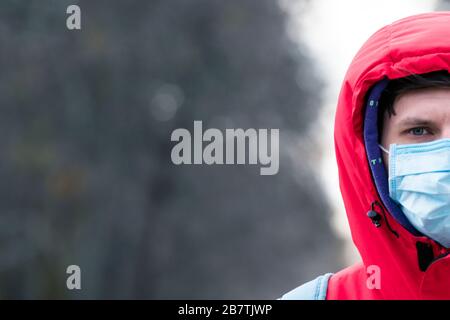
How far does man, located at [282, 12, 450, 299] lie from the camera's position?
344cm

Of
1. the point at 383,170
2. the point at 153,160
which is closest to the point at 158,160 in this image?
the point at 153,160

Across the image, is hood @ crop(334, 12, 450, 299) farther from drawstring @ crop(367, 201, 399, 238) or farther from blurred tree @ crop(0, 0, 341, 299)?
blurred tree @ crop(0, 0, 341, 299)

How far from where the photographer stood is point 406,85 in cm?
353

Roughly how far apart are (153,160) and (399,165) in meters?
17.8

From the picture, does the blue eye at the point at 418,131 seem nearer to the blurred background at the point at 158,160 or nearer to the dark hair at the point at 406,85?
the dark hair at the point at 406,85

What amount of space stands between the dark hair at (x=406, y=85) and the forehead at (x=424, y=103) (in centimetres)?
1

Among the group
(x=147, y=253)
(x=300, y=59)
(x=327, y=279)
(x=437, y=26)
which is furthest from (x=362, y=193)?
(x=147, y=253)

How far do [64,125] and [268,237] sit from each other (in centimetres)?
400

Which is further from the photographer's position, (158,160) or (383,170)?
(158,160)

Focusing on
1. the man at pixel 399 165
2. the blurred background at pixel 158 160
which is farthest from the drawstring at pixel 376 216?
the blurred background at pixel 158 160

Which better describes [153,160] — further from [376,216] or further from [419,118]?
[419,118]

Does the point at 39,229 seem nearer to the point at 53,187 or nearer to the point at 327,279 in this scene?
the point at 53,187

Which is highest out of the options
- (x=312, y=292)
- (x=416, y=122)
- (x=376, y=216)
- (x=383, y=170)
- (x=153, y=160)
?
(x=153, y=160)

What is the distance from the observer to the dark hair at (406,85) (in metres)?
3.44
